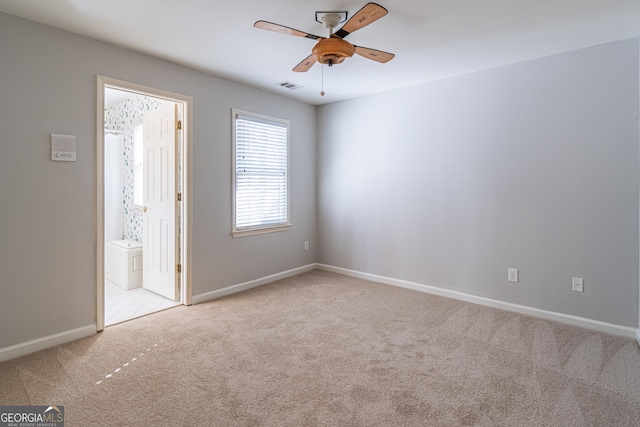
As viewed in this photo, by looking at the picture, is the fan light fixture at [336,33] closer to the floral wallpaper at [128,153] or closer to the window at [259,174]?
the window at [259,174]

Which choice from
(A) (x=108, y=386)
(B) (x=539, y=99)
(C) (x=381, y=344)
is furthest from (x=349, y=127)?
(A) (x=108, y=386)

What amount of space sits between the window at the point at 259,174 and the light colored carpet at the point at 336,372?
4.25ft

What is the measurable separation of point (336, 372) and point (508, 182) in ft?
8.32

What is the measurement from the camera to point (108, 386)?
2.12 meters

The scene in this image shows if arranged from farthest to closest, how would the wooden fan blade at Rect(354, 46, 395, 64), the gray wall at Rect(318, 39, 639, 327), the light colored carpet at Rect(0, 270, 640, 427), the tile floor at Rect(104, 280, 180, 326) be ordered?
the tile floor at Rect(104, 280, 180, 326), the gray wall at Rect(318, 39, 639, 327), the wooden fan blade at Rect(354, 46, 395, 64), the light colored carpet at Rect(0, 270, 640, 427)

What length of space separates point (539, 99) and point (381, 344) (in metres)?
2.71

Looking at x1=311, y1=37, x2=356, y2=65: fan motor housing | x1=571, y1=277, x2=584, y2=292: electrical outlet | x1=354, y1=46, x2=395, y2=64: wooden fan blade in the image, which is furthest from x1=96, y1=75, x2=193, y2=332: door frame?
x1=571, y1=277, x2=584, y2=292: electrical outlet

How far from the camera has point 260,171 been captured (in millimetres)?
4312

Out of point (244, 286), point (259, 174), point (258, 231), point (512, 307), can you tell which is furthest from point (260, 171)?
point (512, 307)

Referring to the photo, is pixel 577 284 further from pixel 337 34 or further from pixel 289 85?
pixel 289 85

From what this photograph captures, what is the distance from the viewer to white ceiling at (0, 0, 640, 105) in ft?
7.54

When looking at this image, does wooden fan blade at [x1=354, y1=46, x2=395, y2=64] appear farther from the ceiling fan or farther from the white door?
the white door

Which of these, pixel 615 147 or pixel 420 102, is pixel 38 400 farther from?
pixel 615 147

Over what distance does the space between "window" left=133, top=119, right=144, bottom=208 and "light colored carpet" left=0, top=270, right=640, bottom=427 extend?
84.6 inches
